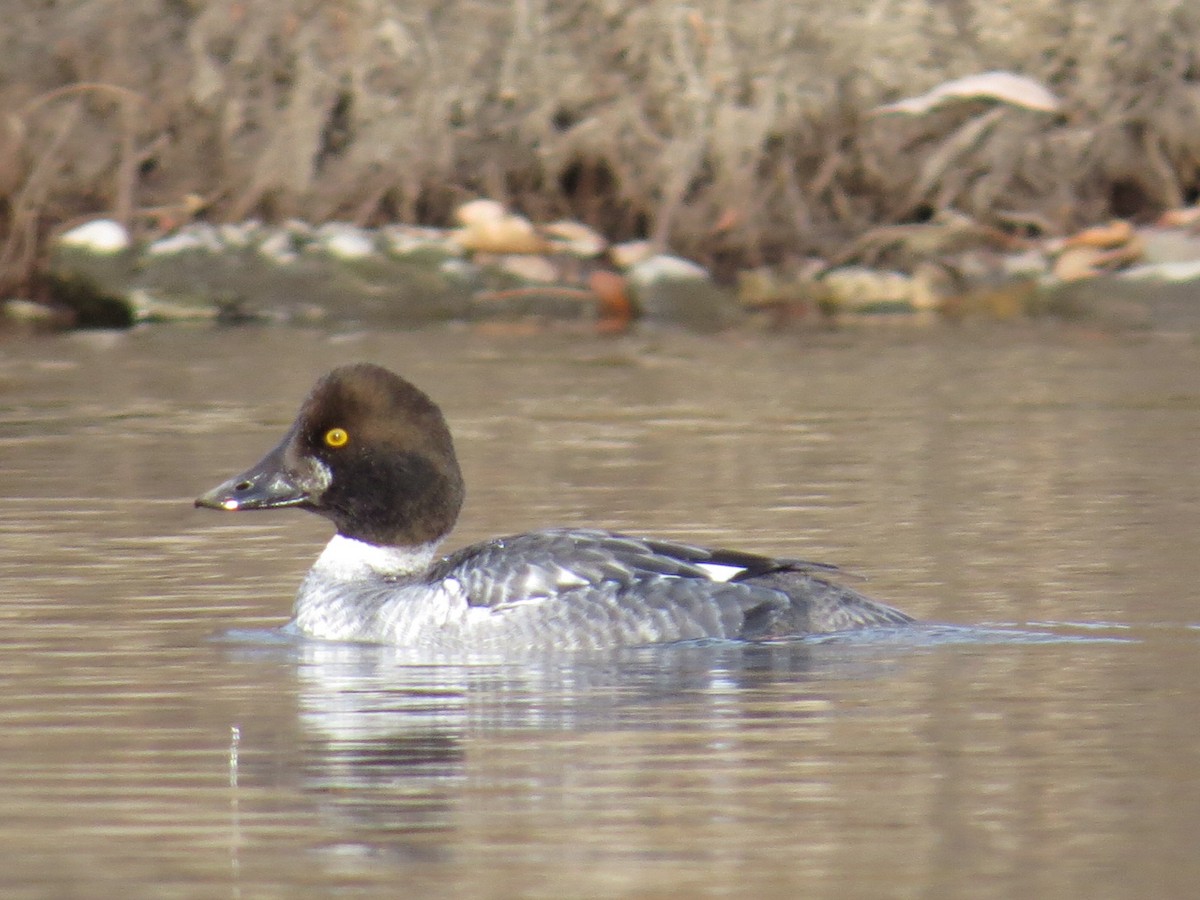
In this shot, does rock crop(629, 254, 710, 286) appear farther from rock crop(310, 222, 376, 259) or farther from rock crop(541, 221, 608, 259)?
rock crop(310, 222, 376, 259)

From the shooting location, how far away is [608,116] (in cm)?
2153

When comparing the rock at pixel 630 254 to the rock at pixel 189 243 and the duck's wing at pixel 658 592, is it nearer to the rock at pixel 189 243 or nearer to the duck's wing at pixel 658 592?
the rock at pixel 189 243

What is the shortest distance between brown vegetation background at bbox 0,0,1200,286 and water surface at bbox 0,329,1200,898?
8358 mm

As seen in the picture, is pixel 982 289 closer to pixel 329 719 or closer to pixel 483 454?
pixel 483 454

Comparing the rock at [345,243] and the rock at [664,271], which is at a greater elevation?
the rock at [345,243]

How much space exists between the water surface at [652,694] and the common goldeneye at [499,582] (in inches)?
6.4

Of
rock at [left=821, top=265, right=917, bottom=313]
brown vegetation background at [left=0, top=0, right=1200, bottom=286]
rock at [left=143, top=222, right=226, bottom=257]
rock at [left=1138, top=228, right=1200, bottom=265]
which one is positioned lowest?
rock at [left=821, top=265, right=917, bottom=313]

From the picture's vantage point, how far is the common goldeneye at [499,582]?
7328 mm

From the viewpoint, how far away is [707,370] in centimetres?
1574

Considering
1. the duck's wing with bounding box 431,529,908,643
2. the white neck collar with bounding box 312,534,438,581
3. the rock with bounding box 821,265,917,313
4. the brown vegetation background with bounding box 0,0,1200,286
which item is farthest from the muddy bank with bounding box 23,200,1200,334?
the duck's wing with bounding box 431,529,908,643

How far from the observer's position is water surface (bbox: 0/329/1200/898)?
15.9 ft

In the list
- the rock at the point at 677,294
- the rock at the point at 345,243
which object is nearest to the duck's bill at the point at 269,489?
the rock at the point at 677,294

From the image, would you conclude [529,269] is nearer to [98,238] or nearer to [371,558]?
[98,238]

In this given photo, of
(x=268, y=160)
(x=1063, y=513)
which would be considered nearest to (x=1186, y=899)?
(x=1063, y=513)
